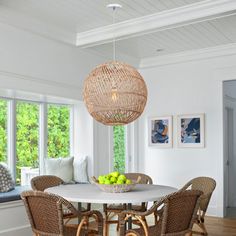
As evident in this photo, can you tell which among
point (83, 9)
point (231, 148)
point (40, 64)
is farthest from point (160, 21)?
point (231, 148)

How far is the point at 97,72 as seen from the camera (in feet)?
12.6

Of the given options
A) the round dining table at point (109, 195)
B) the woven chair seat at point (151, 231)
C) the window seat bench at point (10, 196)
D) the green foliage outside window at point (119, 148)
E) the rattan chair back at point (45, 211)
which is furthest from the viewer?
the green foliage outside window at point (119, 148)

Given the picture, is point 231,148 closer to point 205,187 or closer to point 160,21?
point 205,187

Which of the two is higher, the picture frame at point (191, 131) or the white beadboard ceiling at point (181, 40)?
the white beadboard ceiling at point (181, 40)

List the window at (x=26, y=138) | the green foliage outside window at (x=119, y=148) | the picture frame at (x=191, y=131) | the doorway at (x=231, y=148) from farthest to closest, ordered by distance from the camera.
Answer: the doorway at (x=231, y=148)
the green foliage outside window at (x=119, y=148)
the picture frame at (x=191, y=131)
the window at (x=26, y=138)

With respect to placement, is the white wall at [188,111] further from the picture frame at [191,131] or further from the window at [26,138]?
the window at [26,138]

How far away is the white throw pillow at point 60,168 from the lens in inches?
215

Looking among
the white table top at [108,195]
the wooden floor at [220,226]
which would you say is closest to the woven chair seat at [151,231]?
the white table top at [108,195]

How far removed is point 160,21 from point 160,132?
8.31 ft

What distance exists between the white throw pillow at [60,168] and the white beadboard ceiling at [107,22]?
1.80m

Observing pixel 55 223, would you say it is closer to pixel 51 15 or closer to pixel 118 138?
pixel 51 15

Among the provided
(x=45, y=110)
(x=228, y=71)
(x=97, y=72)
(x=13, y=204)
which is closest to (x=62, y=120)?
(x=45, y=110)

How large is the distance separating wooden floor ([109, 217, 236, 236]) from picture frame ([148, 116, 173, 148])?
1.47 m

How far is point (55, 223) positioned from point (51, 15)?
2.64 meters
